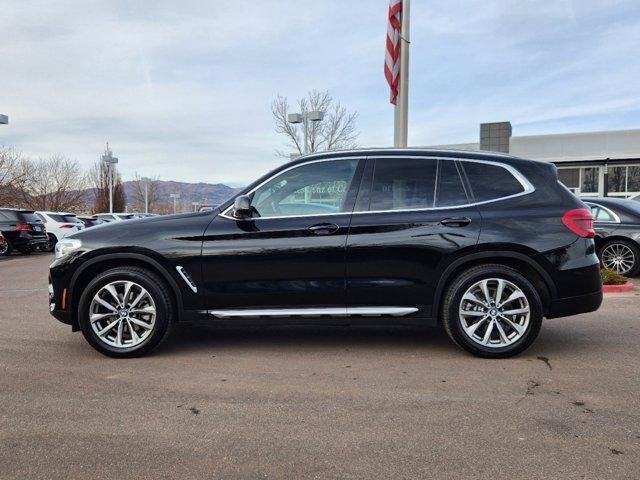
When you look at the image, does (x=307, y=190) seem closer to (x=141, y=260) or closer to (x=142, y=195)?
(x=141, y=260)

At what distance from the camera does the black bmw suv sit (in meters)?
4.63

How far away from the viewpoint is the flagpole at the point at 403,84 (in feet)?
32.3

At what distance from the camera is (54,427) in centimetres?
338

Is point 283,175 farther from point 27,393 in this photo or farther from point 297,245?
point 27,393

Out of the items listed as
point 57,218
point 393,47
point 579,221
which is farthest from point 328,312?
point 57,218

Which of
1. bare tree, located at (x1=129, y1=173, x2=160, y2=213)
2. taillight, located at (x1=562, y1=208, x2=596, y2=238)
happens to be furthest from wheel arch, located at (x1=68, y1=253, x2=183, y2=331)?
bare tree, located at (x1=129, y1=173, x2=160, y2=213)

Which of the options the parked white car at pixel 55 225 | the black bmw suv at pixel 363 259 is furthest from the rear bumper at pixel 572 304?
the parked white car at pixel 55 225

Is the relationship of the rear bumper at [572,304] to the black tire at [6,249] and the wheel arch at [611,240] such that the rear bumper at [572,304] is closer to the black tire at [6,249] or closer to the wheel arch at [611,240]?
the wheel arch at [611,240]

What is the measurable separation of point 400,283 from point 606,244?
6.60 metres

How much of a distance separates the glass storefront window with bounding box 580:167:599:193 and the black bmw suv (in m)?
24.8

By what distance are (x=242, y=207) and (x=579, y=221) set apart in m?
2.89

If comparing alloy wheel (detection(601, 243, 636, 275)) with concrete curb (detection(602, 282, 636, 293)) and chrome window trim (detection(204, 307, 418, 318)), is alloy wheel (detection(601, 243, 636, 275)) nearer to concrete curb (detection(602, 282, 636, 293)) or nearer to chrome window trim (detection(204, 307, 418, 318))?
concrete curb (detection(602, 282, 636, 293))

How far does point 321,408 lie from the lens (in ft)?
11.9

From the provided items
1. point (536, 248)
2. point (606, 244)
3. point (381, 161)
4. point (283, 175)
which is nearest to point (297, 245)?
point (283, 175)
